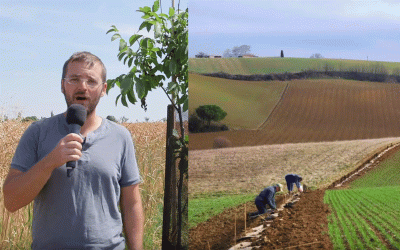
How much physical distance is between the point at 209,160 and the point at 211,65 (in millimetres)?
898

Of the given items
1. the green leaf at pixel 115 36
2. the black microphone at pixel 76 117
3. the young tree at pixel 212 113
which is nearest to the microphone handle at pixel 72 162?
the black microphone at pixel 76 117

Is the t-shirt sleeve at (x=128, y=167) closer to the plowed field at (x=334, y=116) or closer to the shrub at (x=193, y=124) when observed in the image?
the shrub at (x=193, y=124)

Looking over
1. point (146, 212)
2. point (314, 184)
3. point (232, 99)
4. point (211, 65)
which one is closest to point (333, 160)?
point (314, 184)

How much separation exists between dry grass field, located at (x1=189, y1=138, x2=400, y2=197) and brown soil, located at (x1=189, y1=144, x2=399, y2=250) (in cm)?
15

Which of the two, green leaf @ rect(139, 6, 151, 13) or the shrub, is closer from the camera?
green leaf @ rect(139, 6, 151, 13)

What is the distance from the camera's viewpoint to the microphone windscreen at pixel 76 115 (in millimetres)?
2020

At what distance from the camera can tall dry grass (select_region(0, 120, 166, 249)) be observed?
434 cm

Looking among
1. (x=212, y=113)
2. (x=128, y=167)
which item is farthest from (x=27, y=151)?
(x=212, y=113)

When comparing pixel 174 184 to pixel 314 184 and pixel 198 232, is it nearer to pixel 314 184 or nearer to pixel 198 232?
pixel 198 232

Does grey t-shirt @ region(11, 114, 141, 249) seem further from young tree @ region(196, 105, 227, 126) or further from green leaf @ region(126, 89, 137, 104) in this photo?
young tree @ region(196, 105, 227, 126)

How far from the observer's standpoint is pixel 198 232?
5.32 m

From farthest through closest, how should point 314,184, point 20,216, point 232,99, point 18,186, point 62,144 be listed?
point 314,184 < point 232,99 < point 20,216 < point 18,186 < point 62,144

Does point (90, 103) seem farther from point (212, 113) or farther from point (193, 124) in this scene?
point (212, 113)

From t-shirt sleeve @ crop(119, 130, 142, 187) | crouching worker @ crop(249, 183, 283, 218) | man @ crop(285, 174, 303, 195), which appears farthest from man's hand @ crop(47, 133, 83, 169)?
man @ crop(285, 174, 303, 195)
